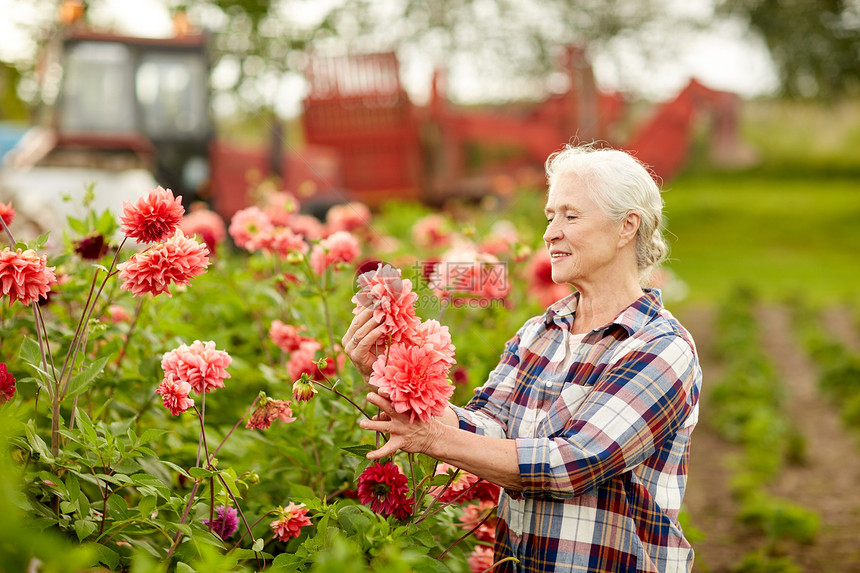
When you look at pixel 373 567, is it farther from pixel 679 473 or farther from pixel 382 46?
pixel 382 46

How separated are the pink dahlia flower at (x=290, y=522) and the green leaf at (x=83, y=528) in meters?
0.32

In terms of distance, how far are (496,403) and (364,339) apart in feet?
1.54

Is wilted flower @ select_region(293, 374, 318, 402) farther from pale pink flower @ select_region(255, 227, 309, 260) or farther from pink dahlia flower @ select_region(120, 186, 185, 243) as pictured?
pale pink flower @ select_region(255, 227, 309, 260)

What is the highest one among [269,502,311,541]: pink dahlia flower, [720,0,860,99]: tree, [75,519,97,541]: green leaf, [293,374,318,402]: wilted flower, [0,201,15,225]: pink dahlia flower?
[720,0,860,99]: tree

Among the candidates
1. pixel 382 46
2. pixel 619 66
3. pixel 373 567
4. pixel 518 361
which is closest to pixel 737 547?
pixel 518 361

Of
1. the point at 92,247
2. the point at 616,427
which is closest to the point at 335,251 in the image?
the point at 92,247

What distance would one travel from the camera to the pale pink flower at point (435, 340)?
142 cm

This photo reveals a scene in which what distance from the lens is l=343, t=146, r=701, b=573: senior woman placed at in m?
A: 1.54

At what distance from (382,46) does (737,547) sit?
13172 millimetres

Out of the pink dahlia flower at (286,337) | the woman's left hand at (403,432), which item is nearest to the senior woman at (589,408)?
the woman's left hand at (403,432)

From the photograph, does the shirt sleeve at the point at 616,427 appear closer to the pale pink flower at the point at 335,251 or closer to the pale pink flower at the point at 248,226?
the pale pink flower at the point at 335,251

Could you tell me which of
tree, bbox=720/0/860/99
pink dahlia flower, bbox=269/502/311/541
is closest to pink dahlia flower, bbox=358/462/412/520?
pink dahlia flower, bbox=269/502/311/541

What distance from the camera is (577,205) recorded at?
1782 mm

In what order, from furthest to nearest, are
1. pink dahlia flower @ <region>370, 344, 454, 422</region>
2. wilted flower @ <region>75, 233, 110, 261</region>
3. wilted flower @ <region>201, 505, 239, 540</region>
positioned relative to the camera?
1. wilted flower @ <region>75, 233, 110, 261</region>
2. wilted flower @ <region>201, 505, 239, 540</region>
3. pink dahlia flower @ <region>370, 344, 454, 422</region>
